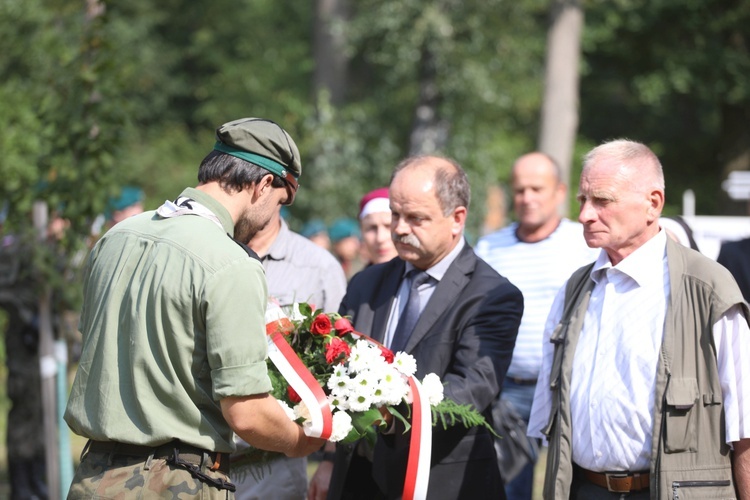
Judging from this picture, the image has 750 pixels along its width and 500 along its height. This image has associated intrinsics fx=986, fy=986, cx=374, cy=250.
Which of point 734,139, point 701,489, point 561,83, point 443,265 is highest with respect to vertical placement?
point 734,139

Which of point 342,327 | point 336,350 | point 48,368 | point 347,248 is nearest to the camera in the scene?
point 336,350

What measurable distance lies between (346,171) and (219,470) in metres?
14.7

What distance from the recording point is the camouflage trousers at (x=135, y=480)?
123 inches

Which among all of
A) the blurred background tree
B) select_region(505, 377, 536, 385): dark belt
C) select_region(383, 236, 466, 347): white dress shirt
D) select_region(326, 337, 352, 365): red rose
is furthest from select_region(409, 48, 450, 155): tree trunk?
select_region(326, 337, 352, 365): red rose

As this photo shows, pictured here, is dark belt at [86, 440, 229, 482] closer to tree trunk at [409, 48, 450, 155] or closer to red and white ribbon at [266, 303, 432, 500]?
red and white ribbon at [266, 303, 432, 500]

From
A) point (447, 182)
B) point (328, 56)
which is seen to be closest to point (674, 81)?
point (328, 56)

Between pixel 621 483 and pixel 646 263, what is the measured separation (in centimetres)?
83

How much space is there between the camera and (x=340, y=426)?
11.6 feet

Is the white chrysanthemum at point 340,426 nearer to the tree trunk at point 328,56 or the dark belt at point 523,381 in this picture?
the dark belt at point 523,381

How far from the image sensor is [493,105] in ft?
64.6

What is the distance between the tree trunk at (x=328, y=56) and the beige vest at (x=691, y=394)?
17.8 metres

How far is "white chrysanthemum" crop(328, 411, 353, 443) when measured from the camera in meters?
3.53

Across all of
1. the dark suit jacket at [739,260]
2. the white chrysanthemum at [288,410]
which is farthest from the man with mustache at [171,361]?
the dark suit jacket at [739,260]

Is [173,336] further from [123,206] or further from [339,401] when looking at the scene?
[123,206]
